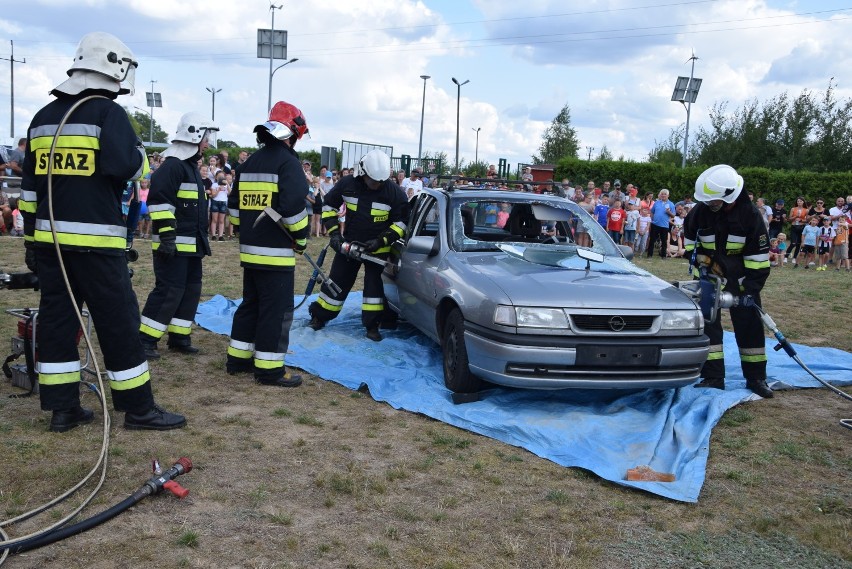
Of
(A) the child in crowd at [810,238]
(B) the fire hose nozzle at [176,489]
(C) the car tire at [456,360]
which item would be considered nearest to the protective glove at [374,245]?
(C) the car tire at [456,360]

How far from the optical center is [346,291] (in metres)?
8.09

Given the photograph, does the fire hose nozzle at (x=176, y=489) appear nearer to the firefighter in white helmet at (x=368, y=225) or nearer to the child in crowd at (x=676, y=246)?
the firefighter in white helmet at (x=368, y=225)

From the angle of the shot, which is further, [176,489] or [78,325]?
[78,325]

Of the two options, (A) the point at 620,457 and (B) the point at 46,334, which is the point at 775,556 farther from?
(B) the point at 46,334

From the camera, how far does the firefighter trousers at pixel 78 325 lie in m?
4.55

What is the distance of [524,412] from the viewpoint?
215 inches

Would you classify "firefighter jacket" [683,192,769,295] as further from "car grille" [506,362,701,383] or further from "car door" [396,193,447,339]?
"car door" [396,193,447,339]

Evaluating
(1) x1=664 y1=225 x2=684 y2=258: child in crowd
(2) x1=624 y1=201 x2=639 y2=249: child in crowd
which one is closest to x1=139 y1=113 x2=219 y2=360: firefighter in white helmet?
(2) x1=624 y1=201 x2=639 y2=249: child in crowd

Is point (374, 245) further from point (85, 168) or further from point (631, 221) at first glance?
point (631, 221)

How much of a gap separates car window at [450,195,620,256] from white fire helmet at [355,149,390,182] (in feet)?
3.45

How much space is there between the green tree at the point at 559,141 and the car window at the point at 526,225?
48669 millimetres

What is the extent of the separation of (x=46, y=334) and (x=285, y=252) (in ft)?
6.38

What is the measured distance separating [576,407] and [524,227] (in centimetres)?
211

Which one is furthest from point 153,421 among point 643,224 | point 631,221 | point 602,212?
point 643,224
